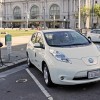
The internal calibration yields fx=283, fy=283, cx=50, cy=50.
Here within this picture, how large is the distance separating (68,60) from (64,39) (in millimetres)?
1517

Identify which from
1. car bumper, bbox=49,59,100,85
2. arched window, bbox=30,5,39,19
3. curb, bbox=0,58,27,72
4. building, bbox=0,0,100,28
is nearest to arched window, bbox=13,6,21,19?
building, bbox=0,0,100,28

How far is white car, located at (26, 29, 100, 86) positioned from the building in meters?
109

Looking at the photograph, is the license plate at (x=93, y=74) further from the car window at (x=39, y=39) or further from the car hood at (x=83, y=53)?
the car window at (x=39, y=39)

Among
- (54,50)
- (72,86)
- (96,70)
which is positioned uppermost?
(54,50)

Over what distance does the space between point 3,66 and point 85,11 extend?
9545 cm

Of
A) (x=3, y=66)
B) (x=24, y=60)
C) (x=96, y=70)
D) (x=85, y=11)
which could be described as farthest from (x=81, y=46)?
(x=85, y=11)

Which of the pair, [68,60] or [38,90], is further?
[38,90]

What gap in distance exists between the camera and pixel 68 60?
7.32m

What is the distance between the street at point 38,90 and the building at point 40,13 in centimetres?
10923

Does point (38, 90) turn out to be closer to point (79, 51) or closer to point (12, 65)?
point (79, 51)

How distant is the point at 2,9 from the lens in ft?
474

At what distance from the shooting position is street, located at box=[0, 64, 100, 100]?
6.91m

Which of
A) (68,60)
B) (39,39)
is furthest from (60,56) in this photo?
(39,39)

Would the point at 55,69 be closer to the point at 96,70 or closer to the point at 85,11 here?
the point at 96,70
